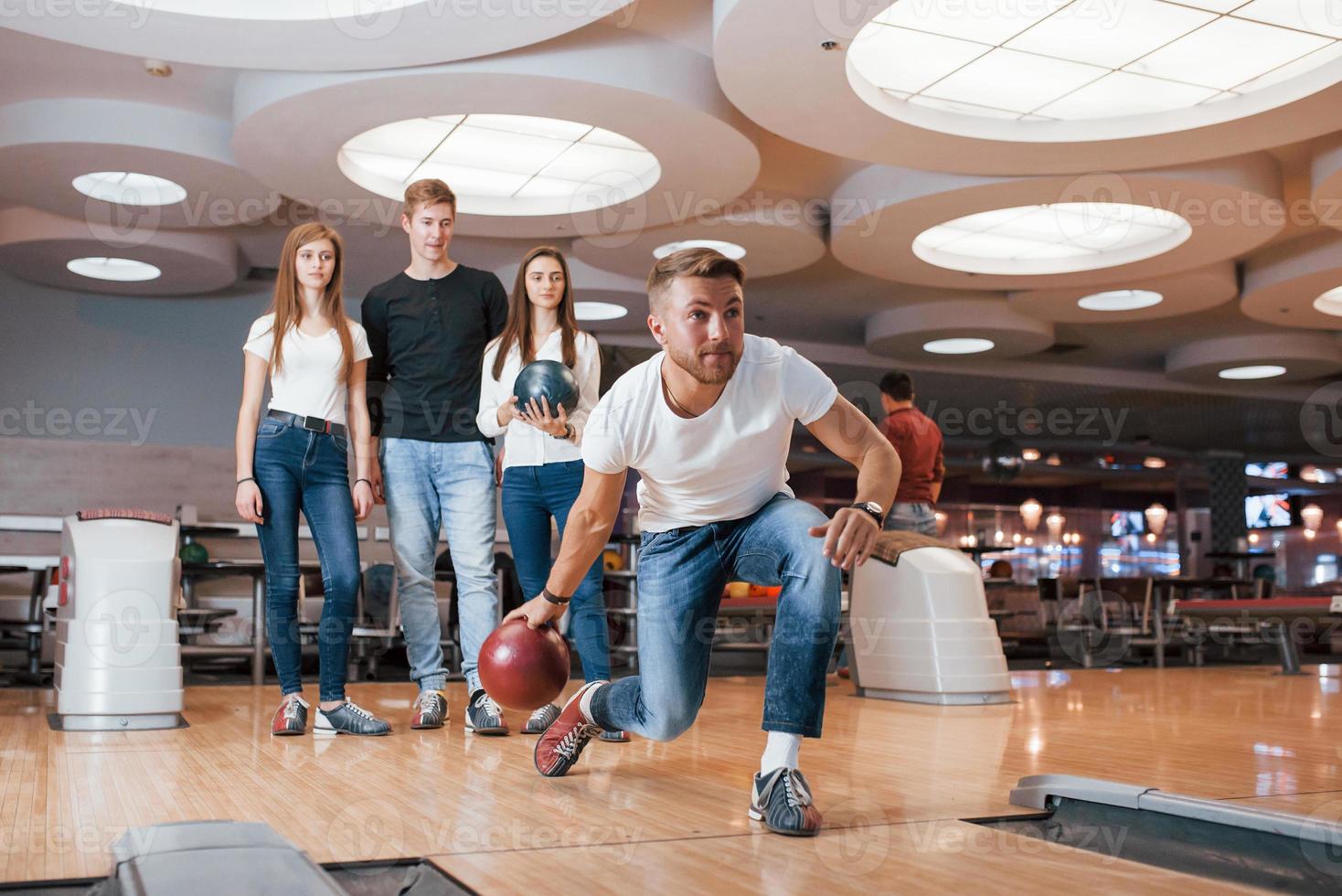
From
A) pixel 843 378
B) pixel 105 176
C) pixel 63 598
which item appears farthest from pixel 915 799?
pixel 843 378

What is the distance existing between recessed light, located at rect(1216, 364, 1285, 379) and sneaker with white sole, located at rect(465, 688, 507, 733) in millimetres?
10429

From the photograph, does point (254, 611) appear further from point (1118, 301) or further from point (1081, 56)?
point (1118, 301)

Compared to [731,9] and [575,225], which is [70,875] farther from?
[575,225]

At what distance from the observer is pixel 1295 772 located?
107 inches

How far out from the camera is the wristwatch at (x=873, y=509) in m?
1.98

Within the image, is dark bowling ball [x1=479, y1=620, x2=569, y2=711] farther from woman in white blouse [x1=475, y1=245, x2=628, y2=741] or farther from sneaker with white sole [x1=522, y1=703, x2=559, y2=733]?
sneaker with white sole [x1=522, y1=703, x2=559, y2=733]

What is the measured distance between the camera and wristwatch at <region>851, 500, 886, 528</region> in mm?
1976

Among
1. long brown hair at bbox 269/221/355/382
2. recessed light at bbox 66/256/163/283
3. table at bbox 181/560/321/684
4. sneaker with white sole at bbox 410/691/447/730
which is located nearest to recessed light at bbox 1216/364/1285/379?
table at bbox 181/560/321/684

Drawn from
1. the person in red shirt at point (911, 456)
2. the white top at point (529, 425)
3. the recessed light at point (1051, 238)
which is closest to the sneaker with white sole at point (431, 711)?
the white top at point (529, 425)

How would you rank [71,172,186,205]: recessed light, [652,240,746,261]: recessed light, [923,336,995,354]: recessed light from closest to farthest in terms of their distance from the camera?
[71,172,186,205]: recessed light < [652,240,746,261]: recessed light < [923,336,995,354]: recessed light

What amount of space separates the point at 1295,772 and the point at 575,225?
19.0 feet

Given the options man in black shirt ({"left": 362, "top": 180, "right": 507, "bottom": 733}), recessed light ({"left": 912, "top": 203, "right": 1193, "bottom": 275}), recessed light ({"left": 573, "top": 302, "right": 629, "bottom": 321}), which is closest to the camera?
man in black shirt ({"left": 362, "top": 180, "right": 507, "bottom": 733})

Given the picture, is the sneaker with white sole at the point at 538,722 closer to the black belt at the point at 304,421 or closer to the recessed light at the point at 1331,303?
the black belt at the point at 304,421

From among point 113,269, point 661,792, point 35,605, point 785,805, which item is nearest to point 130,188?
point 113,269
